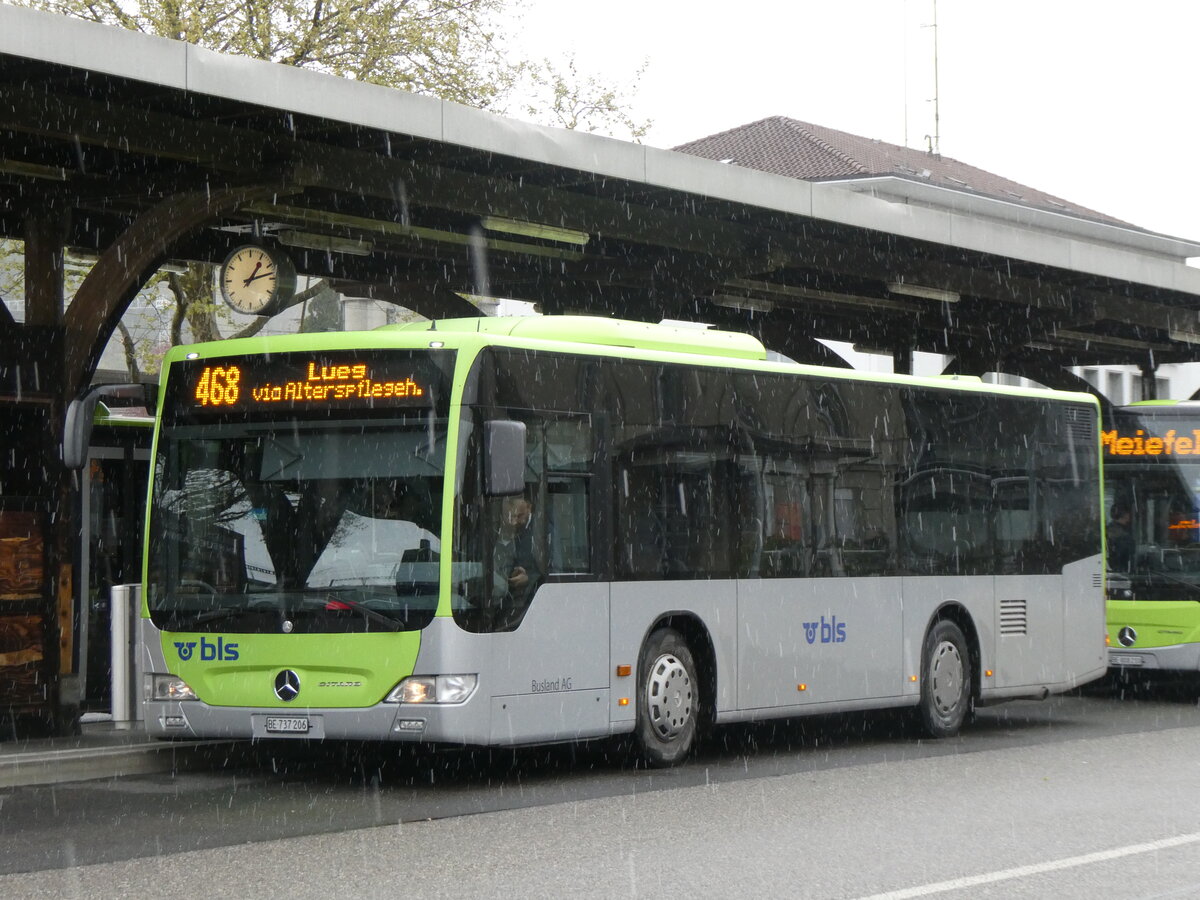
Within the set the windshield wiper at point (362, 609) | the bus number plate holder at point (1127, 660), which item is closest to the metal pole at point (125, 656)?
the windshield wiper at point (362, 609)

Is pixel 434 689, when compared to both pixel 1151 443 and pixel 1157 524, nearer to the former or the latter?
pixel 1157 524

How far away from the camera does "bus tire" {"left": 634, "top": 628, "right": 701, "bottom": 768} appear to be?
12.8 metres

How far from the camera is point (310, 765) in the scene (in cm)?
1338

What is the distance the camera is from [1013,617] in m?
16.8

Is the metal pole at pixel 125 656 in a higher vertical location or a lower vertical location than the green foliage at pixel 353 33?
lower

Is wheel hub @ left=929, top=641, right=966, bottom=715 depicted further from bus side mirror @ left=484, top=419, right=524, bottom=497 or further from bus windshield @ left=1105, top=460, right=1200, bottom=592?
bus side mirror @ left=484, top=419, right=524, bottom=497

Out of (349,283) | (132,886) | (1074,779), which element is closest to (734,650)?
(1074,779)

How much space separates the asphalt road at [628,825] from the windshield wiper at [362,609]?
40.2 inches

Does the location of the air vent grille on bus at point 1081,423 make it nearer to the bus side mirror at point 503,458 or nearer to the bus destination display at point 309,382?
the bus side mirror at point 503,458

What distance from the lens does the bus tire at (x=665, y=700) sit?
12797mm

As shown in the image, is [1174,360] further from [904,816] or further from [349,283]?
[904,816]

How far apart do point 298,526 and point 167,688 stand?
1.42 m

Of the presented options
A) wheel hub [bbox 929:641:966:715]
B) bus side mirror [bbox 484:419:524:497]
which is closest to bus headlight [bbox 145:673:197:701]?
bus side mirror [bbox 484:419:524:497]

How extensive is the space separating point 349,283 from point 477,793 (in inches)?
410
